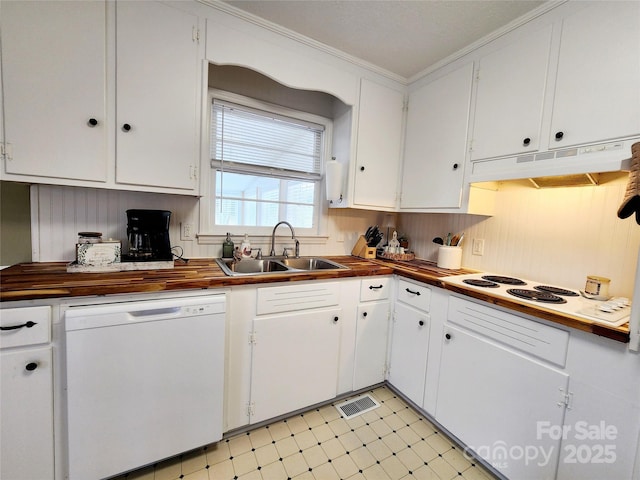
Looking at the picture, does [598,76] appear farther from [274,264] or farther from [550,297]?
[274,264]

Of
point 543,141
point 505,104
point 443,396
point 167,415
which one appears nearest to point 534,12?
point 505,104

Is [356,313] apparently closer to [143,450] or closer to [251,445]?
[251,445]

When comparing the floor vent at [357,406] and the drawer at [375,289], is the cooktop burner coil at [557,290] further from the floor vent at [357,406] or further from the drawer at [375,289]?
the floor vent at [357,406]

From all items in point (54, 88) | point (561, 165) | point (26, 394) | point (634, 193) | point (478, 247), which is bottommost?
point (26, 394)

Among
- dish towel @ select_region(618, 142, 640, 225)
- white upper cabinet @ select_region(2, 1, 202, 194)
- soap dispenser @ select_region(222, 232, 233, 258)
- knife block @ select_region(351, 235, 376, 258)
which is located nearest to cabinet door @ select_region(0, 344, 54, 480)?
white upper cabinet @ select_region(2, 1, 202, 194)

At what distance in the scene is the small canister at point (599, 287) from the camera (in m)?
1.30

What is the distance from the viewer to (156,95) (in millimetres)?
1426

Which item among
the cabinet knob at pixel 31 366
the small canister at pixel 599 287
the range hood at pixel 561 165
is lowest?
the cabinet knob at pixel 31 366

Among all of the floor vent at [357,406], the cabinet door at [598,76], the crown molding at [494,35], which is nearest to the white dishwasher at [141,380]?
the floor vent at [357,406]

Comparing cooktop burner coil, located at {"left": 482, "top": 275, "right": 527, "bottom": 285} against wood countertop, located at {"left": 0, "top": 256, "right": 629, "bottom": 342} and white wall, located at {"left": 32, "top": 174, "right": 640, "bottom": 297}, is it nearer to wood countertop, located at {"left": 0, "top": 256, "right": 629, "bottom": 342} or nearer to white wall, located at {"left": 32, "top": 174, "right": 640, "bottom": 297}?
white wall, located at {"left": 32, "top": 174, "right": 640, "bottom": 297}

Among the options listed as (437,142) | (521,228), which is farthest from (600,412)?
(437,142)

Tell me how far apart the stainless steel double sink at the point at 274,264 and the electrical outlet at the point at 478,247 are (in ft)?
3.28

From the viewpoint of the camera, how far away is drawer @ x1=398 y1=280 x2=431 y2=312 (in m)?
1.70

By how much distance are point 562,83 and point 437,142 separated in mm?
721
